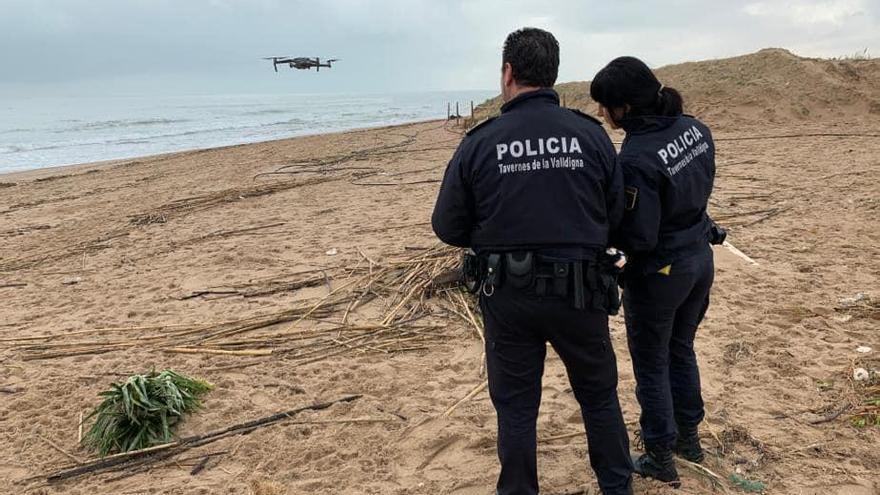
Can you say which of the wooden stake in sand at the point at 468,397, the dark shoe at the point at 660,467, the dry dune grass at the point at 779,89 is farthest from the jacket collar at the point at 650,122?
the dry dune grass at the point at 779,89

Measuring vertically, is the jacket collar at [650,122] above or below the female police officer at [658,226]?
above

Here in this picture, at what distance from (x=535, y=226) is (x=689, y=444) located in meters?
1.56

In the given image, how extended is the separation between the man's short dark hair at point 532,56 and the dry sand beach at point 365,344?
194cm

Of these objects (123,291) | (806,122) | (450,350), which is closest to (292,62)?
(806,122)

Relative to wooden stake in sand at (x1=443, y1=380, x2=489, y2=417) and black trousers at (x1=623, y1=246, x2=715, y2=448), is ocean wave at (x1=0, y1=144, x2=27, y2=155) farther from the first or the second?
black trousers at (x1=623, y1=246, x2=715, y2=448)

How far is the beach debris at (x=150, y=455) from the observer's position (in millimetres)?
3295

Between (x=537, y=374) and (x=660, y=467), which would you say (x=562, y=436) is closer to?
(x=660, y=467)

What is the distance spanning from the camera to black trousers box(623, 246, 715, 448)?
254cm

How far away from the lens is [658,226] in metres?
2.43

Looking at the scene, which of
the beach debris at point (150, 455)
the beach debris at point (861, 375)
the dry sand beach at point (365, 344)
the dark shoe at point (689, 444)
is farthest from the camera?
the beach debris at point (861, 375)

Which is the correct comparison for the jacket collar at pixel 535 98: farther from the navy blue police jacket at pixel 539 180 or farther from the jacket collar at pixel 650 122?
the jacket collar at pixel 650 122

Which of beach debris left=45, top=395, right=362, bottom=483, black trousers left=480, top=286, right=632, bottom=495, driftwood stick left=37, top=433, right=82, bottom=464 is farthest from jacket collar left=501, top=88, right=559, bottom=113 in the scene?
driftwood stick left=37, top=433, right=82, bottom=464

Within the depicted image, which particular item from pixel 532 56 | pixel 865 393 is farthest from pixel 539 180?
pixel 865 393

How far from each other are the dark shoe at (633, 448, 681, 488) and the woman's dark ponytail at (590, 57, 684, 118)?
1.55m
